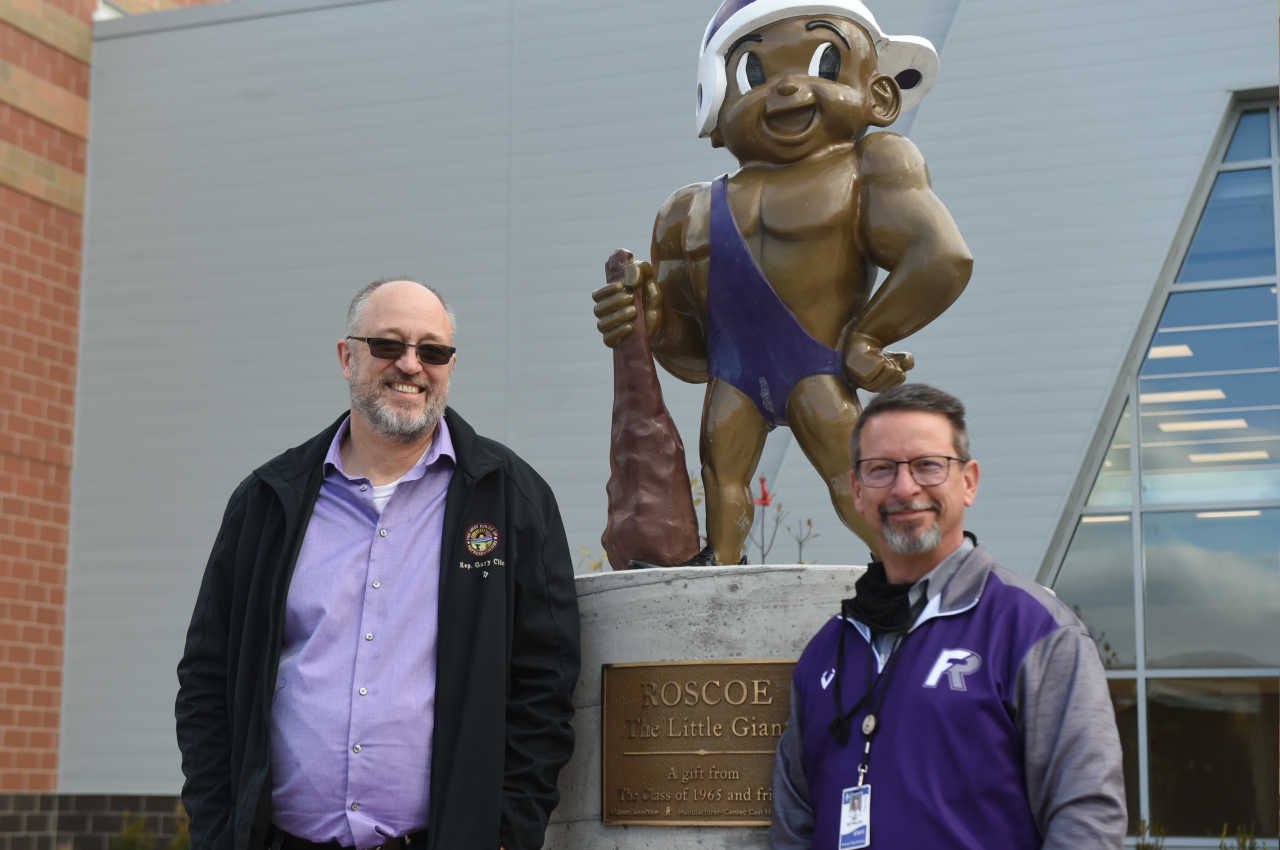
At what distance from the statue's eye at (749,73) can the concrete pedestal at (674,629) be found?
4.45ft

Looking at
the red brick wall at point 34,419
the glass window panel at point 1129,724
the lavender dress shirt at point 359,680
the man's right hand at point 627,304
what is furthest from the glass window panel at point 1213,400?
the red brick wall at point 34,419

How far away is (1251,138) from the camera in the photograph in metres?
9.12

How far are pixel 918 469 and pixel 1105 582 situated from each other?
24.2 feet

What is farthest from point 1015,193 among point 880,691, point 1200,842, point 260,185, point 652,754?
point 880,691

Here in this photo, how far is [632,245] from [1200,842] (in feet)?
17.9

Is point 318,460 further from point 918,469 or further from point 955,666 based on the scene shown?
point 955,666

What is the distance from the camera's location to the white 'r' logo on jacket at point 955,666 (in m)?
2.13

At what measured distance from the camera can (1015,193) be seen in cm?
898

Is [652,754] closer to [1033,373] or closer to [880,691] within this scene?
[880,691]

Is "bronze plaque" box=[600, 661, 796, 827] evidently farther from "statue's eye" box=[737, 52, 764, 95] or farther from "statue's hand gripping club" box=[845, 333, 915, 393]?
"statue's eye" box=[737, 52, 764, 95]

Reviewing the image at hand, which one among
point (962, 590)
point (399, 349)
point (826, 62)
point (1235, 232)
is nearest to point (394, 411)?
point (399, 349)

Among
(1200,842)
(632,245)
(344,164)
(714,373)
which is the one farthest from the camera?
(344,164)

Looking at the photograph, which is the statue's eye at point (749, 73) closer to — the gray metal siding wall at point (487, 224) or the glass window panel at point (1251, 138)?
the gray metal siding wall at point (487, 224)

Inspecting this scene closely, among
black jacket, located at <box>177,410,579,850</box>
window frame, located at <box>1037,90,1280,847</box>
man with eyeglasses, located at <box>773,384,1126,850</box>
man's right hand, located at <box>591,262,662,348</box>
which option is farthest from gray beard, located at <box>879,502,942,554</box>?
window frame, located at <box>1037,90,1280,847</box>
